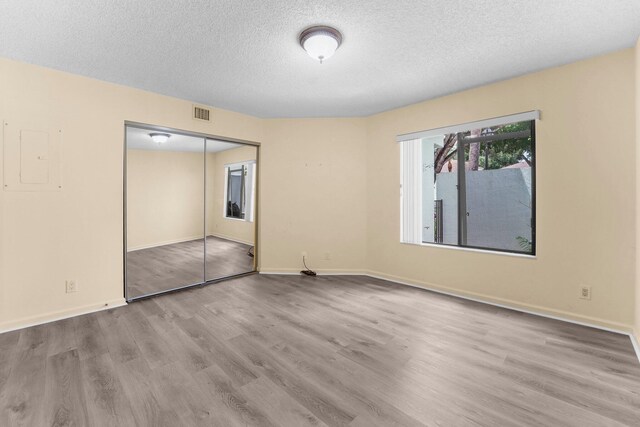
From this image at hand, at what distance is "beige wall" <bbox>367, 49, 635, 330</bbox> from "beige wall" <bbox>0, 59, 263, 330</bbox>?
4062 millimetres

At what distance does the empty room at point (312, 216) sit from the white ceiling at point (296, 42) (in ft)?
0.08

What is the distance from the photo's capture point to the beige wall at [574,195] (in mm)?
2561

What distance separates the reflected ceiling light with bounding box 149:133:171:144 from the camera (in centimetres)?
364

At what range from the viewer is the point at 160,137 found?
3.70m

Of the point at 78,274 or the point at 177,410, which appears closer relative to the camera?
the point at 177,410

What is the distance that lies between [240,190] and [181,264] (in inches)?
54.7

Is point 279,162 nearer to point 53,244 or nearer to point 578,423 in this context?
point 53,244

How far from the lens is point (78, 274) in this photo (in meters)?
2.99

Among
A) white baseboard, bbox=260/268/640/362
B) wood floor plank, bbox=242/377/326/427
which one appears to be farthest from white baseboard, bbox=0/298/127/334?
white baseboard, bbox=260/268/640/362

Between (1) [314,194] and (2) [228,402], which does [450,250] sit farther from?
(2) [228,402]

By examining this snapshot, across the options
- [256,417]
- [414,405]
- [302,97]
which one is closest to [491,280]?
[414,405]

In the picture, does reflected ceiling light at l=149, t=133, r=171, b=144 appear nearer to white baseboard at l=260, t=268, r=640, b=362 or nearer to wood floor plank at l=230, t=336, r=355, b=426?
wood floor plank at l=230, t=336, r=355, b=426

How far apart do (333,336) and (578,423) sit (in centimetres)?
161

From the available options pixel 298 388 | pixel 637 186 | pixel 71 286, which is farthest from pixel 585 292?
pixel 71 286
